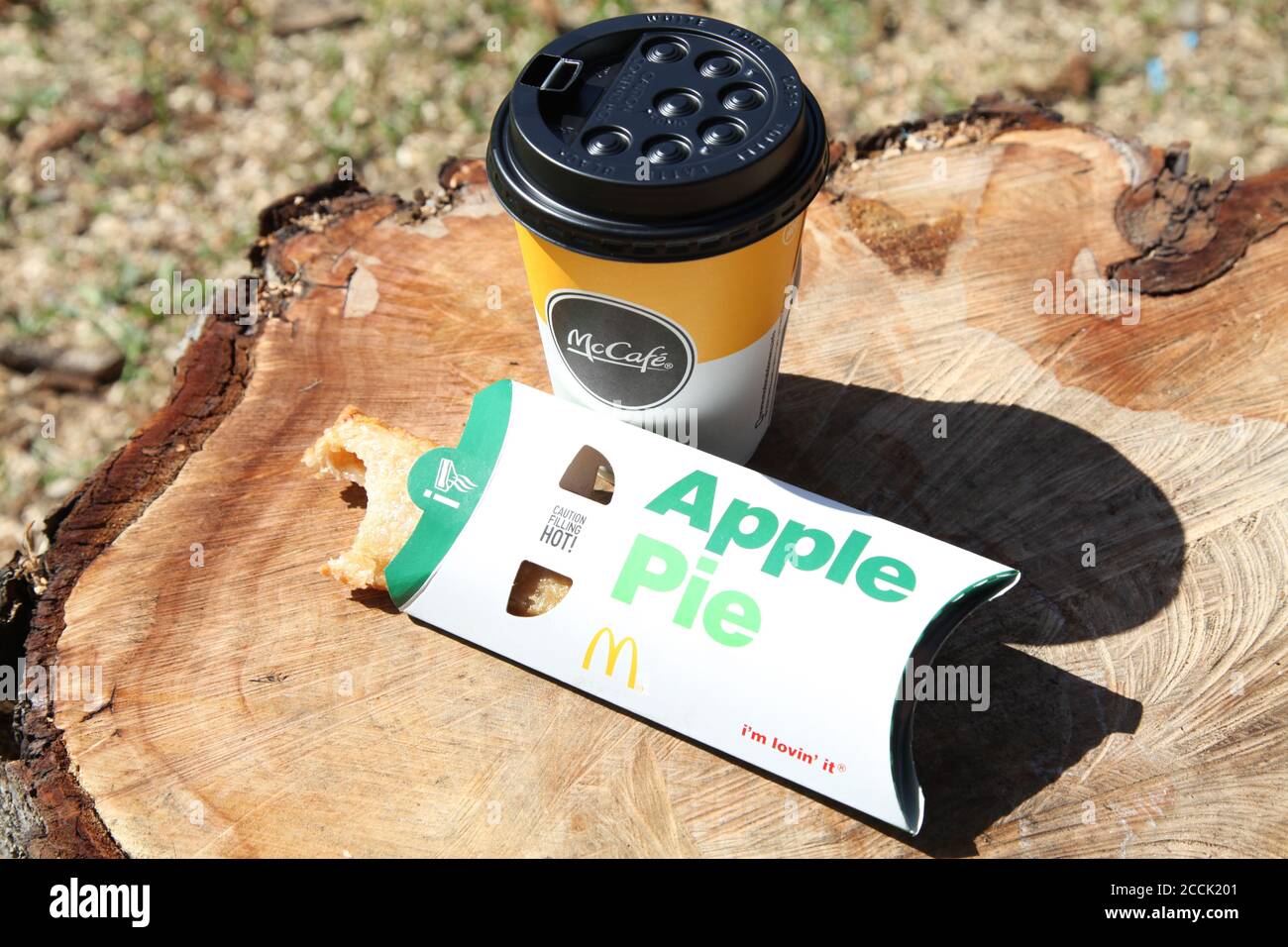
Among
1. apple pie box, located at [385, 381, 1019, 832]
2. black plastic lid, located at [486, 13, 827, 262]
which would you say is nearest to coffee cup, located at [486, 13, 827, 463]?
black plastic lid, located at [486, 13, 827, 262]

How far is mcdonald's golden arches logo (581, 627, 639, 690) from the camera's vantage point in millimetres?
1875

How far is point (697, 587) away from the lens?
73.7 inches

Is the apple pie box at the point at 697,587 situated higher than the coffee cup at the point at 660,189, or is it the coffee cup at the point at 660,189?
the coffee cup at the point at 660,189

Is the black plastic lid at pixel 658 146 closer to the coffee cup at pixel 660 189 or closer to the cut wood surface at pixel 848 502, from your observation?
the coffee cup at pixel 660 189

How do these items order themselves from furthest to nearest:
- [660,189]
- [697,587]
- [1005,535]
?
[1005,535]
[697,587]
[660,189]

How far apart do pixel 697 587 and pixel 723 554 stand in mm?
78

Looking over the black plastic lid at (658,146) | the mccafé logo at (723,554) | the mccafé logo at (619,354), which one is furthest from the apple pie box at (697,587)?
the black plastic lid at (658,146)

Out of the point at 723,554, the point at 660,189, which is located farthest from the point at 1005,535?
the point at 660,189

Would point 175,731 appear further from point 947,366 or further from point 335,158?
point 335,158

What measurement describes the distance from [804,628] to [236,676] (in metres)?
1.08

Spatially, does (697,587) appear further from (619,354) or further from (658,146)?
(658,146)

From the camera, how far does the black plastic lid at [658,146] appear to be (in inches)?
64.4

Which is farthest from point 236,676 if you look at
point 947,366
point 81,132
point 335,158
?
point 81,132

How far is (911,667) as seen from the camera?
5.82 ft
